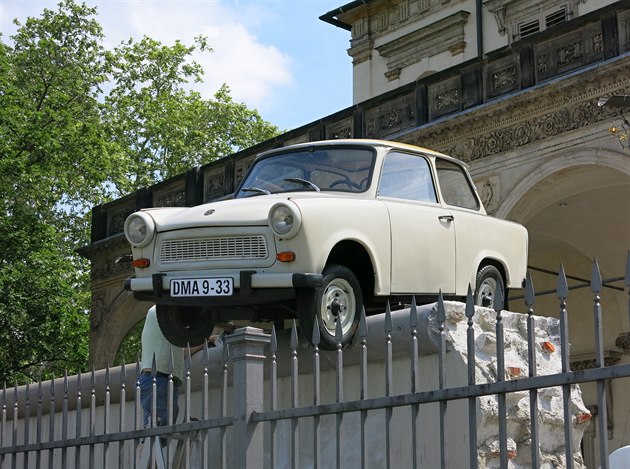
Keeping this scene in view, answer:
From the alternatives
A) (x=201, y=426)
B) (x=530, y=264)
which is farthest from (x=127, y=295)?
(x=201, y=426)

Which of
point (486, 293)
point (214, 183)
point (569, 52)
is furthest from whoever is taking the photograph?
point (214, 183)

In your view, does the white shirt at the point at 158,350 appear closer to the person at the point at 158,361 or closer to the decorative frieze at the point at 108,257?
the person at the point at 158,361

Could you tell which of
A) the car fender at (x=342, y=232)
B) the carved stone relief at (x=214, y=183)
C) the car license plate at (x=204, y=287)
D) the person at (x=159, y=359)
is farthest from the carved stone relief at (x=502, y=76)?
the car license plate at (x=204, y=287)

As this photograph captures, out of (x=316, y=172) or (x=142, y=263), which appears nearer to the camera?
(x=142, y=263)

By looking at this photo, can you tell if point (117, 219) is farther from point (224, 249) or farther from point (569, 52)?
point (224, 249)

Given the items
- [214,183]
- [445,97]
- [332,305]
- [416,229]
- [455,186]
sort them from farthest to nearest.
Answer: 1. [214,183]
2. [445,97]
3. [455,186]
4. [416,229]
5. [332,305]

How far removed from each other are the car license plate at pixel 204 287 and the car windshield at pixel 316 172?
125 cm

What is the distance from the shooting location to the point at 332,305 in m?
7.94

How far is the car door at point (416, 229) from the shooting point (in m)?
8.58

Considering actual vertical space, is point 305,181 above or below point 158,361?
above

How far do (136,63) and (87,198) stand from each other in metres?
7.19

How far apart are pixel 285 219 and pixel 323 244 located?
1.00 ft

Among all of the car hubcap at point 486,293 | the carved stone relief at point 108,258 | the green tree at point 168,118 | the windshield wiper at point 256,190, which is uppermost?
the green tree at point 168,118

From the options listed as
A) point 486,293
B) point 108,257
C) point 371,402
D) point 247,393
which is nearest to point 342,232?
point 486,293
